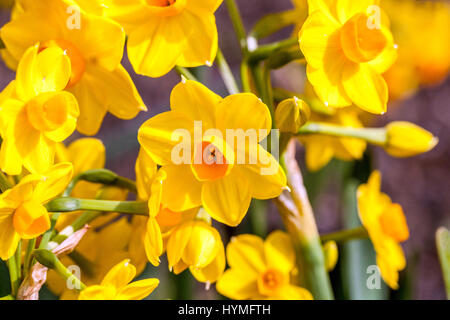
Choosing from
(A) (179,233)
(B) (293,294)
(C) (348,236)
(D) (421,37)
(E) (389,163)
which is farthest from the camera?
(E) (389,163)

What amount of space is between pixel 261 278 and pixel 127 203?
35 centimetres

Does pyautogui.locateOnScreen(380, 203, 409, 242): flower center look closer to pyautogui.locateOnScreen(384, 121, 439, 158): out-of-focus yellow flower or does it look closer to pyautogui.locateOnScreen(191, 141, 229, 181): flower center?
Result: pyautogui.locateOnScreen(384, 121, 439, 158): out-of-focus yellow flower

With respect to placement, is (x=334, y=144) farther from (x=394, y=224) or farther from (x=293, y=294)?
(x=293, y=294)

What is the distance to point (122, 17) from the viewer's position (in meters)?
0.88

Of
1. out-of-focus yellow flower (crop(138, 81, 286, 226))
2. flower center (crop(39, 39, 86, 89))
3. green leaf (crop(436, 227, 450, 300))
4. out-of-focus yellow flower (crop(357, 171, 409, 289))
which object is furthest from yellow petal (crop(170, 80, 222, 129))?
green leaf (crop(436, 227, 450, 300))

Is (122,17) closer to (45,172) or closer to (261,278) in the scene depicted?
(45,172)

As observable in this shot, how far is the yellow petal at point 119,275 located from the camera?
800mm

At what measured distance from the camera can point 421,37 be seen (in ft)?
7.27

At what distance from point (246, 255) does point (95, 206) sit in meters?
0.37

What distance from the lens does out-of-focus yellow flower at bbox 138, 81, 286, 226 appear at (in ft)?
2.65

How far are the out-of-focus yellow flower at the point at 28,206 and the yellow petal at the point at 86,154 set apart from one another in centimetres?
23

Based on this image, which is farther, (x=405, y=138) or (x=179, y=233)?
(x=405, y=138)

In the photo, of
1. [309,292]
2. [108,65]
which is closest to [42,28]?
[108,65]

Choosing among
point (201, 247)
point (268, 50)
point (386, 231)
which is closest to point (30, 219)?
point (201, 247)
